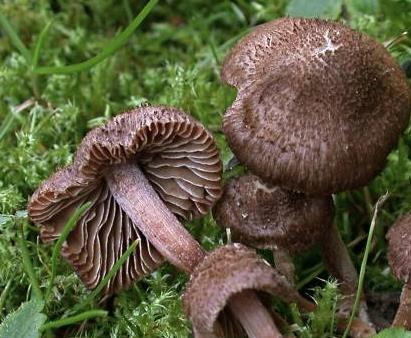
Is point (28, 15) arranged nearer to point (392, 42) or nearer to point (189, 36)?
point (189, 36)

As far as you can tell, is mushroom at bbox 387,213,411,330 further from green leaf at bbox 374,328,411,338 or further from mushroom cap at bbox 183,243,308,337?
mushroom cap at bbox 183,243,308,337

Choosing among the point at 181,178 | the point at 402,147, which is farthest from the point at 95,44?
the point at 402,147

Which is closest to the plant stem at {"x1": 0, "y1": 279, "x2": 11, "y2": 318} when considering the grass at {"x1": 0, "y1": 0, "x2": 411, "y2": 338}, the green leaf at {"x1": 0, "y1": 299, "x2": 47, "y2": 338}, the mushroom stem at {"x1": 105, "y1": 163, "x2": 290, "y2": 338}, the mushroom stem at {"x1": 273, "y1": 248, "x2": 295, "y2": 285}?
the grass at {"x1": 0, "y1": 0, "x2": 411, "y2": 338}

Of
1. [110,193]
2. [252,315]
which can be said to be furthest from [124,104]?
[252,315]

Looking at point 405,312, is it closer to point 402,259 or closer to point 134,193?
point 402,259

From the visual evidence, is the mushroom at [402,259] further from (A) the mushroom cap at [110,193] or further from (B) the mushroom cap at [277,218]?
(A) the mushroom cap at [110,193]

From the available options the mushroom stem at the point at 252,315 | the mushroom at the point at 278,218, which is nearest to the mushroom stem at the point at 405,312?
the mushroom at the point at 278,218
